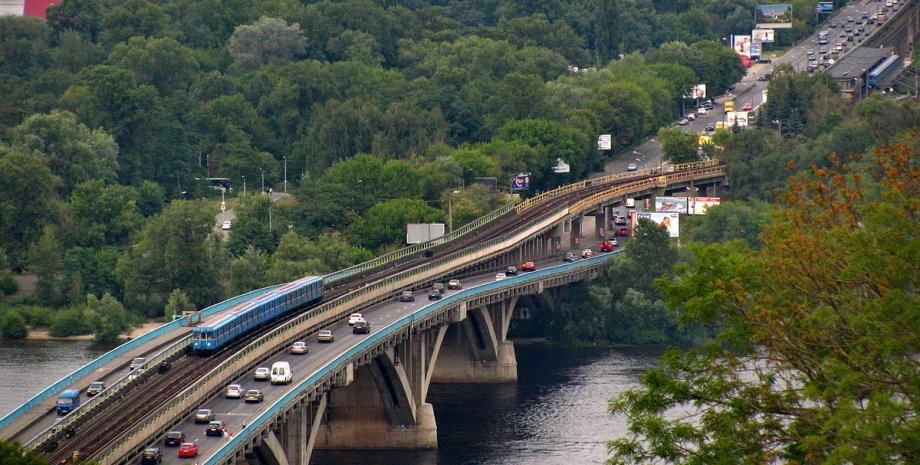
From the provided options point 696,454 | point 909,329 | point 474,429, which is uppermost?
point 909,329

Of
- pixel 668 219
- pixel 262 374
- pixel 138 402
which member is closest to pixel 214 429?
pixel 138 402

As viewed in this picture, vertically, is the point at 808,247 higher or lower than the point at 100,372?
higher

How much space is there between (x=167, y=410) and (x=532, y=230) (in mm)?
86183

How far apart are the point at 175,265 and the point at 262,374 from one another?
64.5 m

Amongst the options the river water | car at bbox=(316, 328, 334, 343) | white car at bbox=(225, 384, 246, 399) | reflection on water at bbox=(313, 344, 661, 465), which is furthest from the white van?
reflection on water at bbox=(313, 344, 661, 465)

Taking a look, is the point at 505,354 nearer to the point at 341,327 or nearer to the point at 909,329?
the point at 341,327

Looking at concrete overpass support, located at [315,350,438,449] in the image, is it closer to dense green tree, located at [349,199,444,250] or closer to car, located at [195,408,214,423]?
car, located at [195,408,214,423]

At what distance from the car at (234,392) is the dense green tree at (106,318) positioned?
2429 inches

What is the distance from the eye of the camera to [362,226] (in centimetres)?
18112

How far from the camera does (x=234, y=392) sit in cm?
10269

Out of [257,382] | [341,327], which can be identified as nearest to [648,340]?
[341,327]

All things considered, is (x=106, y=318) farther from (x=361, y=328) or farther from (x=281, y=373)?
(x=281, y=373)

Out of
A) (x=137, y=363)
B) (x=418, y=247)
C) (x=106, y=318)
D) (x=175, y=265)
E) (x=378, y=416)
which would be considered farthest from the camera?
(x=175, y=265)

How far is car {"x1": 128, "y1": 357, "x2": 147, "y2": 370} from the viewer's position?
105 meters
